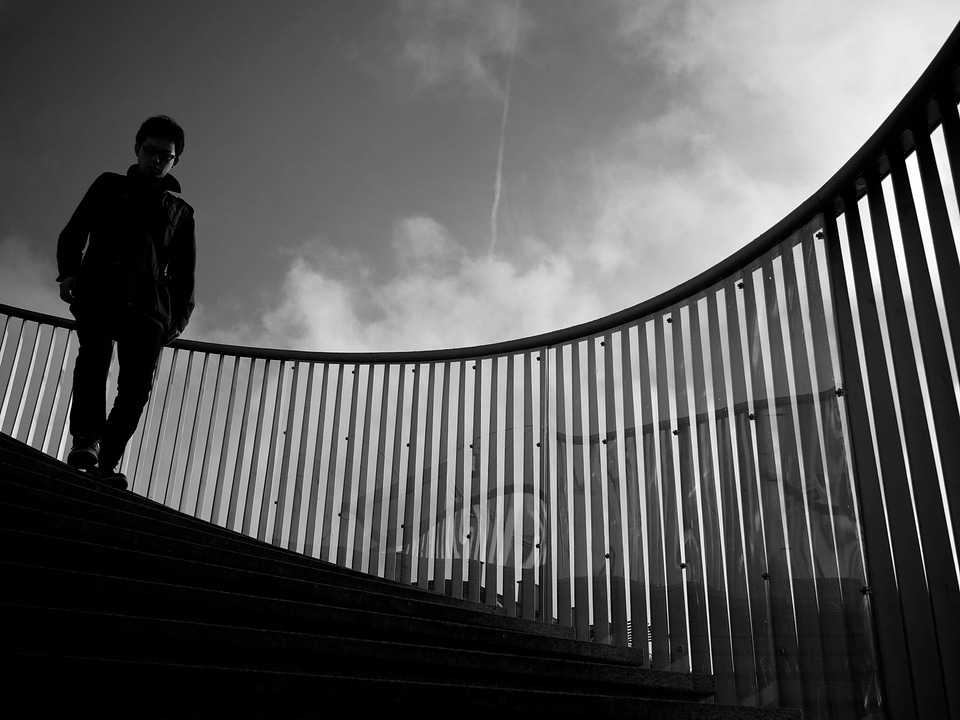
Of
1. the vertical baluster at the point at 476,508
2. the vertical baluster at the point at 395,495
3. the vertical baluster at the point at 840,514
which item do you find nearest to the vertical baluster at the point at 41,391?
the vertical baluster at the point at 395,495

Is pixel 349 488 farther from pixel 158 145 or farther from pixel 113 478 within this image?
pixel 158 145

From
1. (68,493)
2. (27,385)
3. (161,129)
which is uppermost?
(161,129)

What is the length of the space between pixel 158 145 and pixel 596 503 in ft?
7.21

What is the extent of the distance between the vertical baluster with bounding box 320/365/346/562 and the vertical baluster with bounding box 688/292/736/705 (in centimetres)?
189

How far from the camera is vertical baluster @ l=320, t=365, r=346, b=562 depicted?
3.80m

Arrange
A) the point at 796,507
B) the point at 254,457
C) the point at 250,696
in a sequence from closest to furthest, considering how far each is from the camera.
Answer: the point at 250,696, the point at 796,507, the point at 254,457

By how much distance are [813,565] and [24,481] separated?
2053mm

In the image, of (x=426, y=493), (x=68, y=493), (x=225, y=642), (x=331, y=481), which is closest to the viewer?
(x=225, y=642)

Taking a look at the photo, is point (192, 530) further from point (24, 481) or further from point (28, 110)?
point (28, 110)

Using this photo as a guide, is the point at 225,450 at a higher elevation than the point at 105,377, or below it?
higher

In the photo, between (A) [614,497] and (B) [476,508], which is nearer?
(A) [614,497]

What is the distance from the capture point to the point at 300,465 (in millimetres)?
4000

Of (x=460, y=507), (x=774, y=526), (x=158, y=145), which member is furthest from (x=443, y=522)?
(x=158, y=145)

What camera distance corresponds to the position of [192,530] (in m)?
2.15
